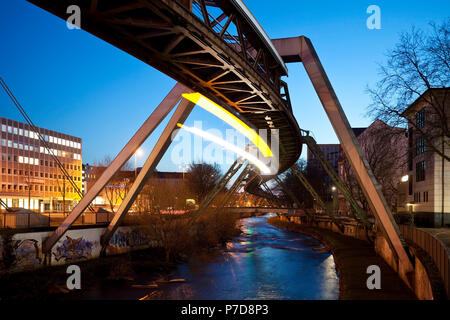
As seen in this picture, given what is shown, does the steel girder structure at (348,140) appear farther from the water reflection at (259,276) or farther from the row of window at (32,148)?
Result: the row of window at (32,148)

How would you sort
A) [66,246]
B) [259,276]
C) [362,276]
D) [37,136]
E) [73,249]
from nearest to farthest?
[362,276] < [66,246] < [73,249] < [259,276] < [37,136]

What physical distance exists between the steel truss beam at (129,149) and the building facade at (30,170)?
2372 inches

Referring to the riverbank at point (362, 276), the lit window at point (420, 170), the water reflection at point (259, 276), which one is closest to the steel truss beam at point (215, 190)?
the water reflection at point (259, 276)

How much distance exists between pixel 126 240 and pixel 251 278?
1091 centimetres

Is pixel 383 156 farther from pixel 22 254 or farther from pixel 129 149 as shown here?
pixel 22 254

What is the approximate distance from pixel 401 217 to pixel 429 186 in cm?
434

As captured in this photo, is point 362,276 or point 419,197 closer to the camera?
point 362,276

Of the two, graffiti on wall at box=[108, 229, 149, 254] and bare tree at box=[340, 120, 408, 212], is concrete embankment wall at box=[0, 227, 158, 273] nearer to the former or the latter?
graffiti on wall at box=[108, 229, 149, 254]

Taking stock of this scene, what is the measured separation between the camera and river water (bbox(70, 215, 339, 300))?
22750mm

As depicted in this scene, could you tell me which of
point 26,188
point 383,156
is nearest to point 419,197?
point 383,156

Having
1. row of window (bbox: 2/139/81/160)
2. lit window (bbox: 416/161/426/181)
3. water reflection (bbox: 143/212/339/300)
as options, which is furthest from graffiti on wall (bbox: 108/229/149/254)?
row of window (bbox: 2/139/81/160)

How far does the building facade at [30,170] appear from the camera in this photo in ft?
278

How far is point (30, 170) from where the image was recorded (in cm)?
9175
